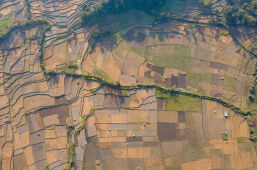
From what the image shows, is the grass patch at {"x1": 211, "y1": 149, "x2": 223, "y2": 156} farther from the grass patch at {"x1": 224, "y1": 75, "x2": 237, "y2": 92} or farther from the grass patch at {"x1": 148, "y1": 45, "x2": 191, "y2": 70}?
the grass patch at {"x1": 148, "y1": 45, "x2": 191, "y2": 70}

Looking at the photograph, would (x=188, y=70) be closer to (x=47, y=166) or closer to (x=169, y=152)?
(x=169, y=152)

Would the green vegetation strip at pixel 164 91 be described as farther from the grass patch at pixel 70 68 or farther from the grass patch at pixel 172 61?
the grass patch at pixel 172 61

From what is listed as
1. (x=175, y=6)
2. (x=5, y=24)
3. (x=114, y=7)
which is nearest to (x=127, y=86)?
(x=114, y=7)

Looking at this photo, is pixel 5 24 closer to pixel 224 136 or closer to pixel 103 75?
pixel 103 75

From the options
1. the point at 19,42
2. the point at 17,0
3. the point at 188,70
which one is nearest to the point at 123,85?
the point at 188,70

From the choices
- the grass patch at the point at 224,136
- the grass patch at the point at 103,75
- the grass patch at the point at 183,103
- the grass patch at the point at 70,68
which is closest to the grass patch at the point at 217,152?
the grass patch at the point at 224,136
